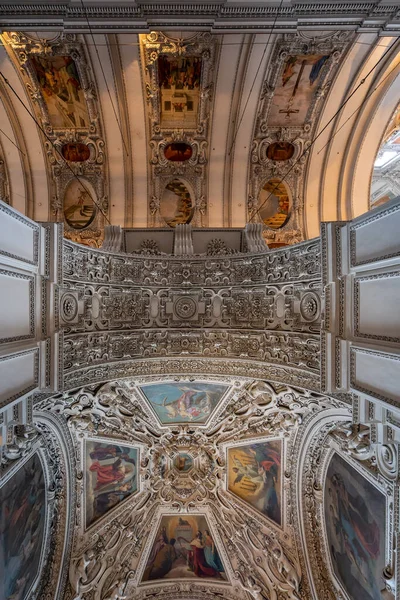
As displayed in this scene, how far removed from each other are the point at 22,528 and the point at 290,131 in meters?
13.8

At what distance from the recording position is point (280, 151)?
1164 centimetres

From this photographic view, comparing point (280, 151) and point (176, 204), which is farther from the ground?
point (280, 151)

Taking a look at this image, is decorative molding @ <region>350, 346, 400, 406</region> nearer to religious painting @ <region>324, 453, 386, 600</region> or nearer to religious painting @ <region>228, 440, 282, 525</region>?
religious painting @ <region>324, 453, 386, 600</region>

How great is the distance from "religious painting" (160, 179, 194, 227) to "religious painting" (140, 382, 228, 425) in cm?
665

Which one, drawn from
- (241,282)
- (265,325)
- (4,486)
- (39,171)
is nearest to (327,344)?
(265,325)

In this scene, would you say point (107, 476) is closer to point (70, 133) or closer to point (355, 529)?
point (355, 529)

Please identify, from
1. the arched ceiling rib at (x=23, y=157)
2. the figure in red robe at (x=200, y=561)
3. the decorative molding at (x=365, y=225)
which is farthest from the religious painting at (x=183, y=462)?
the arched ceiling rib at (x=23, y=157)

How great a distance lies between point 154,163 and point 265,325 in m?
7.94

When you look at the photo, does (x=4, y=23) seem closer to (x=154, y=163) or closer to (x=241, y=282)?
(x=154, y=163)

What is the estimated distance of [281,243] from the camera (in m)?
12.4

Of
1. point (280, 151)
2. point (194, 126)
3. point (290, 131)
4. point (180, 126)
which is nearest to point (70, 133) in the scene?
point (180, 126)

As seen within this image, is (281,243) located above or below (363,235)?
above

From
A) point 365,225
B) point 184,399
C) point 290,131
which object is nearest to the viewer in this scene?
point 365,225

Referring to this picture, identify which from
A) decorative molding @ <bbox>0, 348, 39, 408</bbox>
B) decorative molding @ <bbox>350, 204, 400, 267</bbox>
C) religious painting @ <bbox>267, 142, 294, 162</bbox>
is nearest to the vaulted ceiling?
religious painting @ <bbox>267, 142, 294, 162</bbox>
